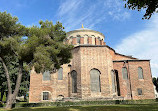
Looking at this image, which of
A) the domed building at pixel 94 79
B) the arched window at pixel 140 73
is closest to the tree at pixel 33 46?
the domed building at pixel 94 79

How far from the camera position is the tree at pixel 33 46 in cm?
1188

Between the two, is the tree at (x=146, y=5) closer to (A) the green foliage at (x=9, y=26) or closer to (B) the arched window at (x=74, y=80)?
(A) the green foliage at (x=9, y=26)

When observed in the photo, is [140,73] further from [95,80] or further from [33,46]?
[33,46]

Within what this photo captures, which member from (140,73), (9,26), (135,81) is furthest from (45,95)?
(140,73)

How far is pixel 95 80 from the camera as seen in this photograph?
1912 cm

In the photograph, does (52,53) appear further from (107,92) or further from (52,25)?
(107,92)

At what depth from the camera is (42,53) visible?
1177 centimetres

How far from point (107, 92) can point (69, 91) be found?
19.4ft

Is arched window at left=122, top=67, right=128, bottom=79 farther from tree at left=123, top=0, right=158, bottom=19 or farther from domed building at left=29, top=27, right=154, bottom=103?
tree at left=123, top=0, right=158, bottom=19

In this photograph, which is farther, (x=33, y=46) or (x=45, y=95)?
(x=45, y=95)

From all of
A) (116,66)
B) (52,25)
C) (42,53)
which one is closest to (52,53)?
(42,53)

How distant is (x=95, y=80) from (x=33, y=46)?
416 inches

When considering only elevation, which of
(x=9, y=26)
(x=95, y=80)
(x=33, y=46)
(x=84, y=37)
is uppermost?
(x=84, y=37)

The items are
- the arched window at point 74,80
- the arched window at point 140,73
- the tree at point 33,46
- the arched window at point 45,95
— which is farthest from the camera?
the arched window at point 140,73
